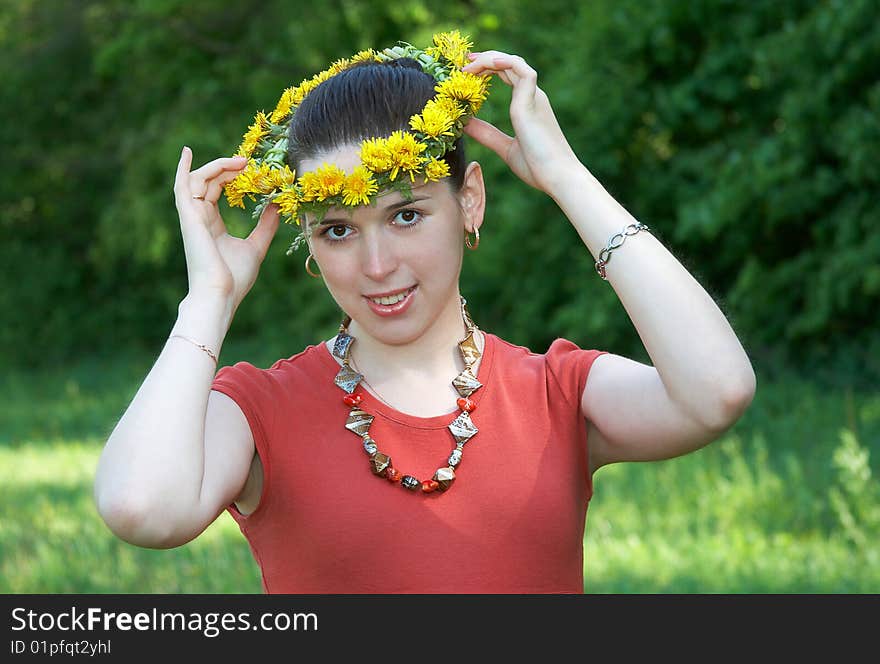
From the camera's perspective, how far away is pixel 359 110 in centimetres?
254

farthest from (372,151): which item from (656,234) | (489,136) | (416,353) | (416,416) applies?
(656,234)

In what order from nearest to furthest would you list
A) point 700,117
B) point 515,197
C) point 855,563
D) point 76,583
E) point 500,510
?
point 500,510, point 855,563, point 76,583, point 700,117, point 515,197

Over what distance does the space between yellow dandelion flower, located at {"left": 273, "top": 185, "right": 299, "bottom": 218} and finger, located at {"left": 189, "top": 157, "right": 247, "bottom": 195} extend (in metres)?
0.13

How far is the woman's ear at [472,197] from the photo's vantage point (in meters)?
2.66

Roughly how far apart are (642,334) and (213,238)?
91 centimetres

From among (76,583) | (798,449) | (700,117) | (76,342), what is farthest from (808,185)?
(76,342)

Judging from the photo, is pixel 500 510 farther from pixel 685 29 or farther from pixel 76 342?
pixel 76 342

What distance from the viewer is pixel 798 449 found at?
7426 mm

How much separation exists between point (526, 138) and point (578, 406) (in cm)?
56

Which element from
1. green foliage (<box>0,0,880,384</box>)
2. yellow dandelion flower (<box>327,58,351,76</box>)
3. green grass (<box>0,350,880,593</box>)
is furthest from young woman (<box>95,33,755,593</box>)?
green grass (<box>0,350,880,593</box>)

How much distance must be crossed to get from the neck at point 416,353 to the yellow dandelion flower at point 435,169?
266 millimetres

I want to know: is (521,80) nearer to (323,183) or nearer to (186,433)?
(323,183)

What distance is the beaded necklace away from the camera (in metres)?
2.42

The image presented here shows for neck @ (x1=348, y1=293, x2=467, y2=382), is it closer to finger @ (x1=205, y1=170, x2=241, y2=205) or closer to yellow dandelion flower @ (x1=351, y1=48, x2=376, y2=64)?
finger @ (x1=205, y1=170, x2=241, y2=205)
